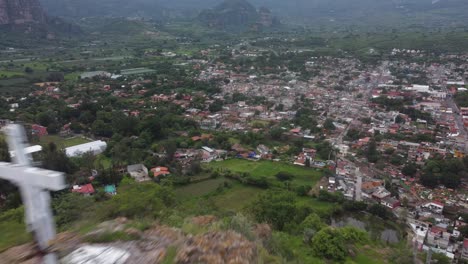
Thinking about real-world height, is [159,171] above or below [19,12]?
below

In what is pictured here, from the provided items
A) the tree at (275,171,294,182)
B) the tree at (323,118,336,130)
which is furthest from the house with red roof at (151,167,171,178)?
the tree at (323,118,336,130)

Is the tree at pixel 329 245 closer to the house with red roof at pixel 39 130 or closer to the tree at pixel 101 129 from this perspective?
the tree at pixel 101 129

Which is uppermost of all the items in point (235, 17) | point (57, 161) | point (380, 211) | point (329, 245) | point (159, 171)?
point (235, 17)

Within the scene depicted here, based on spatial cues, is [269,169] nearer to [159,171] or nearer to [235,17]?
[159,171]

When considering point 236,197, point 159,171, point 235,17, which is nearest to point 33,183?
point 236,197

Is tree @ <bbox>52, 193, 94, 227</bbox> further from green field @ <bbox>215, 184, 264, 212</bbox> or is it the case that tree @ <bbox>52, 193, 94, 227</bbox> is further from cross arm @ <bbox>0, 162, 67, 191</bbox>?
green field @ <bbox>215, 184, 264, 212</bbox>

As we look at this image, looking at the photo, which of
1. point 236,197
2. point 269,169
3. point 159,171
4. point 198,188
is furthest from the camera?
point 269,169
